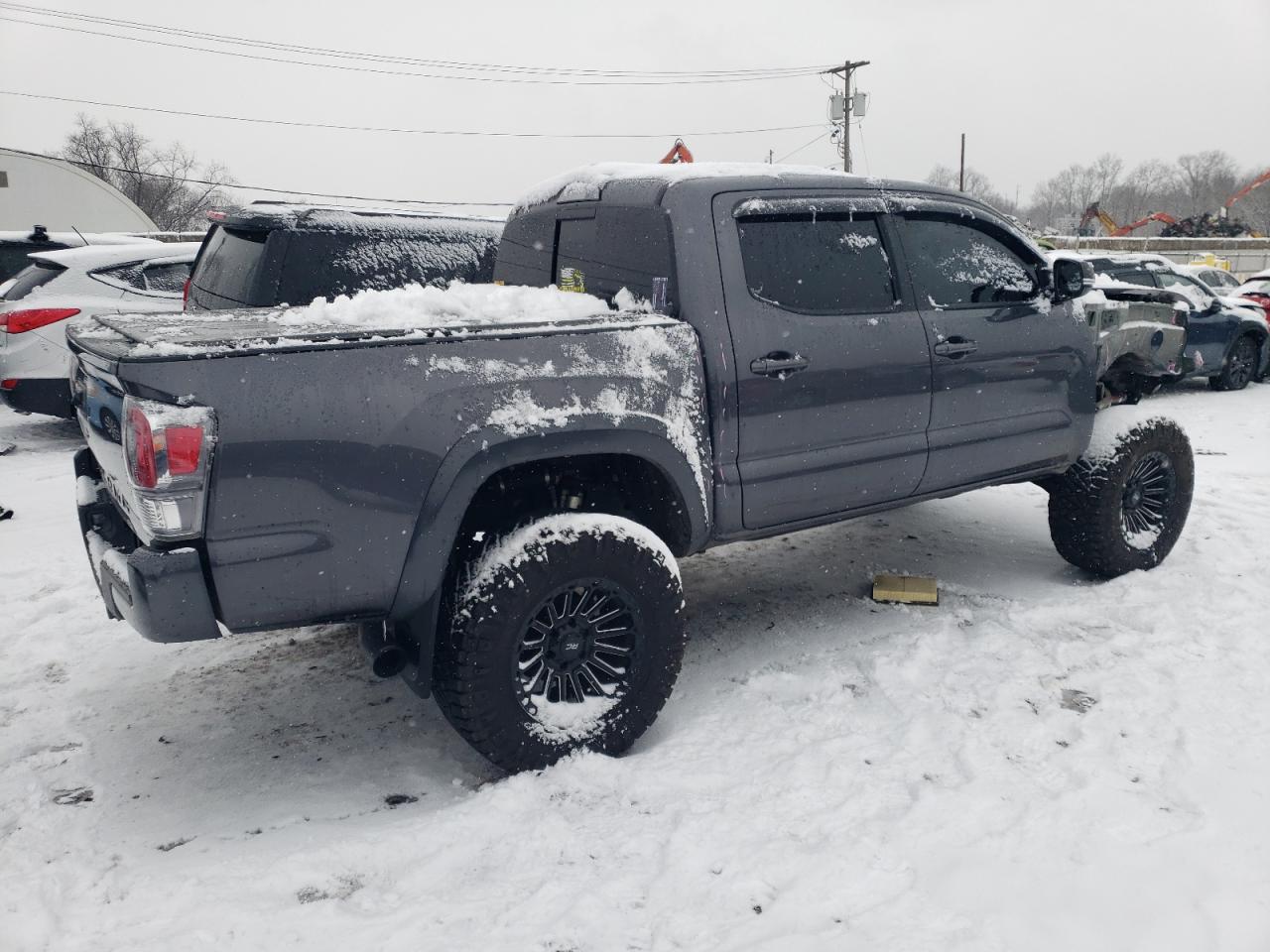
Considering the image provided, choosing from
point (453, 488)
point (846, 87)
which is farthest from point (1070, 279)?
point (846, 87)

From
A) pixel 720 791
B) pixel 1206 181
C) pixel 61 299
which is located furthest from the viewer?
pixel 1206 181

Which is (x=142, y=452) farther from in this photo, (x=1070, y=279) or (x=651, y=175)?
(x=1070, y=279)

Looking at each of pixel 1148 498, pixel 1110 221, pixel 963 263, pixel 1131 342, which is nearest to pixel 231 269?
pixel 963 263

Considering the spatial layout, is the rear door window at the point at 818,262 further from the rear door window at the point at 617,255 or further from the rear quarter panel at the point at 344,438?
the rear quarter panel at the point at 344,438

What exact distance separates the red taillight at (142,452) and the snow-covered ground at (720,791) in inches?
41.9

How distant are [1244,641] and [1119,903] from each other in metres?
2.05

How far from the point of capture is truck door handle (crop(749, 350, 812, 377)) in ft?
11.4

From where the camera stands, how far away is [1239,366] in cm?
1170

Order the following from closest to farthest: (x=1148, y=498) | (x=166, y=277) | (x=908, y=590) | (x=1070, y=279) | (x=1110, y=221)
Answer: (x=1070, y=279) < (x=908, y=590) < (x=1148, y=498) < (x=166, y=277) < (x=1110, y=221)

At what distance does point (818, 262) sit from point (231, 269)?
12.5ft

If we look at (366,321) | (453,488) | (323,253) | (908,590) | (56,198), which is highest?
(56,198)

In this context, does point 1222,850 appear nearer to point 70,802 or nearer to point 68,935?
point 68,935

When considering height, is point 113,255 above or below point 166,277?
above

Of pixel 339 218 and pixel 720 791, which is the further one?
pixel 339 218
